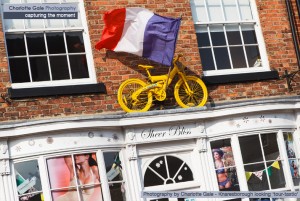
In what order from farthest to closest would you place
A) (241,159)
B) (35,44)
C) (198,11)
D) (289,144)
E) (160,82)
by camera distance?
(198,11) < (289,144) < (241,159) < (160,82) < (35,44)

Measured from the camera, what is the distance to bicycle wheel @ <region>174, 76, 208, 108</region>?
449 inches

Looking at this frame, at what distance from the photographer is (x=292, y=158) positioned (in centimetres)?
1178

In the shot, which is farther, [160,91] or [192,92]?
[192,92]

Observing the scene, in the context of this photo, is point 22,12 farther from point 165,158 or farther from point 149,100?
point 165,158

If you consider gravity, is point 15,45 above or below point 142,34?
above

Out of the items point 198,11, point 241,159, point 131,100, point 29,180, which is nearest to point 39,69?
point 131,100

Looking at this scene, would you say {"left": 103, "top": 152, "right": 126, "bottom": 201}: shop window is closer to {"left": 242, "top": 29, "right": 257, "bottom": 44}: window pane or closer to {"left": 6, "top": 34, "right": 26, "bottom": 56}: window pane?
{"left": 6, "top": 34, "right": 26, "bottom": 56}: window pane

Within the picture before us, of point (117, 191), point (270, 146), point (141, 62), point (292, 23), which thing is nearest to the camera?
point (117, 191)

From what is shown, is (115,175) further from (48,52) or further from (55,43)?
(55,43)

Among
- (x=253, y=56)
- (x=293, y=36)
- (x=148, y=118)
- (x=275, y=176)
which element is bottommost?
(x=275, y=176)

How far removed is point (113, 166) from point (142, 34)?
2.15m

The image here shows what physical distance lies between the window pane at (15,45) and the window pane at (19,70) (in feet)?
0.37

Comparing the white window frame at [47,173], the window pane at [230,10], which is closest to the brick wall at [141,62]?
the window pane at [230,10]

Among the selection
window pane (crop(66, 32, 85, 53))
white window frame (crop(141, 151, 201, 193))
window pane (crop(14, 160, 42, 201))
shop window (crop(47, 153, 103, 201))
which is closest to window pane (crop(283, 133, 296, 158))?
white window frame (crop(141, 151, 201, 193))
